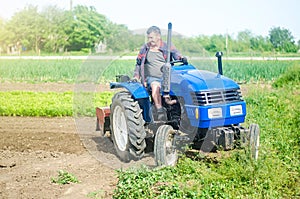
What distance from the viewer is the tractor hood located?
6082mm

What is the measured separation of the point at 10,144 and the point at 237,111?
3.95 meters

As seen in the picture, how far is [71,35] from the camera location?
45.9 metres

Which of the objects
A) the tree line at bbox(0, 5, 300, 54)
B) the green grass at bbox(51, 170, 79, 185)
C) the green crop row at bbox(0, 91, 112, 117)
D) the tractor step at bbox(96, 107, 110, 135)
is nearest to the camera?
the green grass at bbox(51, 170, 79, 185)

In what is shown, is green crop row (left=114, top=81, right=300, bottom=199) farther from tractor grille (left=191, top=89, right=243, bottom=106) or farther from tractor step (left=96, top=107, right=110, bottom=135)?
tractor step (left=96, top=107, right=110, bottom=135)

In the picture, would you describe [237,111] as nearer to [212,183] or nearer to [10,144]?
[212,183]

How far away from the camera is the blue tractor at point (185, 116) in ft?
19.7

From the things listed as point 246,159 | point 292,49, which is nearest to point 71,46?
point 292,49

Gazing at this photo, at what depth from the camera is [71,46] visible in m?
45.9

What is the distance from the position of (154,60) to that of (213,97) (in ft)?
3.39

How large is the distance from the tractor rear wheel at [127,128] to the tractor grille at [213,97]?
33.3 inches

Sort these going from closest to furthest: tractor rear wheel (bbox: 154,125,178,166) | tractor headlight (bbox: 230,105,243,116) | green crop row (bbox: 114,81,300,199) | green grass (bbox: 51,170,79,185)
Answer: green crop row (bbox: 114,81,300,199) → green grass (bbox: 51,170,79,185) → tractor rear wheel (bbox: 154,125,178,166) → tractor headlight (bbox: 230,105,243,116)

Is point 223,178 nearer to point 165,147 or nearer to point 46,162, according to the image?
point 165,147

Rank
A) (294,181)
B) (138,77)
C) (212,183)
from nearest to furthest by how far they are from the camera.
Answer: (212,183) < (294,181) < (138,77)

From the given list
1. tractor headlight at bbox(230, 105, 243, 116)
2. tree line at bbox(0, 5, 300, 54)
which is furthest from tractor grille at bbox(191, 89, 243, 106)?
tree line at bbox(0, 5, 300, 54)
